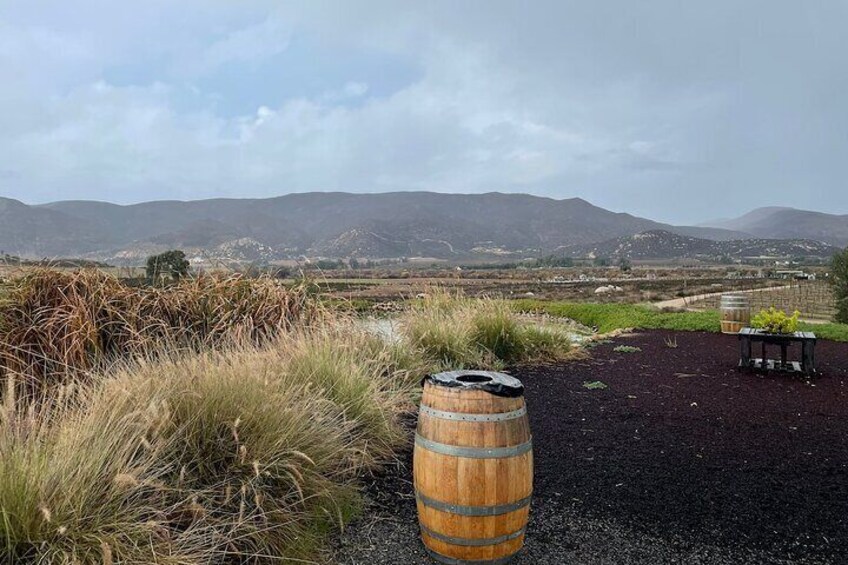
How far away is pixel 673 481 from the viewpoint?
412cm

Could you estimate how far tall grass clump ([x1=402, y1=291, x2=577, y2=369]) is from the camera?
806 cm

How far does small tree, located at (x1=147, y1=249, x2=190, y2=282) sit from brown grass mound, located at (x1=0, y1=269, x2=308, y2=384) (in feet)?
2.11

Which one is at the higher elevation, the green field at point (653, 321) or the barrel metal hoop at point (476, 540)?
the barrel metal hoop at point (476, 540)

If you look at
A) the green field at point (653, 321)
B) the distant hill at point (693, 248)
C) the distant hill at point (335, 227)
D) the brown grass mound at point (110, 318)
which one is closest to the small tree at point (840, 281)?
the green field at point (653, 321)

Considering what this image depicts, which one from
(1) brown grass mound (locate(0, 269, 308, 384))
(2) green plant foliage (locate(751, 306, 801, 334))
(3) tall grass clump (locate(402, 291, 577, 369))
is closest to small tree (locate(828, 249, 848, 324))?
(2) green plant foliage (locate(751, 306, 801, 334))

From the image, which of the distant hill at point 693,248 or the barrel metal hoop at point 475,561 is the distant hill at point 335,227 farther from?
the barrel metal hoop at point 475,561

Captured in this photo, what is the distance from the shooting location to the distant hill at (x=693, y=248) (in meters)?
123

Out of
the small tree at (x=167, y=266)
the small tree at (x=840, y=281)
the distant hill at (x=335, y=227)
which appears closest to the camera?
the small tree at (x=167, y=266)

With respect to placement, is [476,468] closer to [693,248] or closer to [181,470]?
[181,470]

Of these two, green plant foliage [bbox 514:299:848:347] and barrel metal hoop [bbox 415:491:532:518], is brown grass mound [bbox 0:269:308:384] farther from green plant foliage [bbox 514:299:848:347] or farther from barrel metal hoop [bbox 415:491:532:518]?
green plant foliage [bbox 514:299:848:347]

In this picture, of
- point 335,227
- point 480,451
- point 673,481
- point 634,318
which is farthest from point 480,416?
point 335,227

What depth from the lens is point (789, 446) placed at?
16.0ft

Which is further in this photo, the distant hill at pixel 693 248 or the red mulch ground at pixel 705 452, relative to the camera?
the distant hill at pixel 693 248

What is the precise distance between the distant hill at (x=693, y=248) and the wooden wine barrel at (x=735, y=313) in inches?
4813
